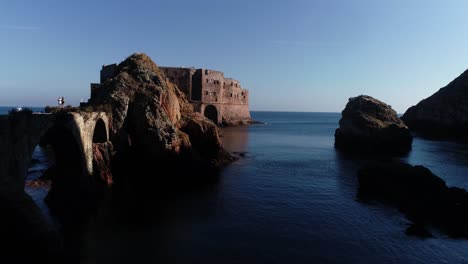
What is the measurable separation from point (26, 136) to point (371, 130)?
189 feet

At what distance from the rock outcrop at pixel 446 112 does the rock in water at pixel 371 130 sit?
2827 cm

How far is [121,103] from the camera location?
36.4 m

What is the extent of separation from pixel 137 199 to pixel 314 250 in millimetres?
16361

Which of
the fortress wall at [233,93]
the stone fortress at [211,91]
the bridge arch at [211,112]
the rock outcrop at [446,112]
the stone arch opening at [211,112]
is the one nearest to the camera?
the stone fortress at [211,91]

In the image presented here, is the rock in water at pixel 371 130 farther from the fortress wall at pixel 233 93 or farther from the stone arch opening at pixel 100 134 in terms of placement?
the stone arch opening at pixel 100 134

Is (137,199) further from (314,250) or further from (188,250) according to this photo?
(314,250)

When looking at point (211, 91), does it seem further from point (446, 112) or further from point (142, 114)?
point (446, 112)

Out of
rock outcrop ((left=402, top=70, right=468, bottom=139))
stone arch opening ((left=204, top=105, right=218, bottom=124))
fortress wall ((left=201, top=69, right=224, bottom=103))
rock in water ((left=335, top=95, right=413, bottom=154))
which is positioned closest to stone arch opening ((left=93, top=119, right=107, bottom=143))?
rock in water ((left=335, top=95, right=413, bottom=154))

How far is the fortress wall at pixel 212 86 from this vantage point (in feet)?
310

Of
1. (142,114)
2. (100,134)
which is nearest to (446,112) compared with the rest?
(142,114)

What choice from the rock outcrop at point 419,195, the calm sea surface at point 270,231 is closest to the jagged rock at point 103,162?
the calm sea surface at point 270,231

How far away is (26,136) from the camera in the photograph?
21766 mm

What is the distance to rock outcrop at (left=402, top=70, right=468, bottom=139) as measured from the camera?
8788cm

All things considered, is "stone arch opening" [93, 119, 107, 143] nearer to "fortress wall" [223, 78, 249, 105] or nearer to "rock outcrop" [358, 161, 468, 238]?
"rock outcrop" [358, 161, 468, 238]
